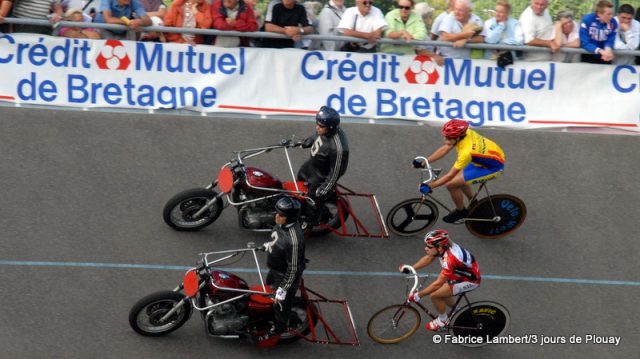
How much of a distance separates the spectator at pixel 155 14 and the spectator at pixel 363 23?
277 cm

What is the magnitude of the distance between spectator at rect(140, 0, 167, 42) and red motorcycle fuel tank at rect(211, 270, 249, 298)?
18.0 ft

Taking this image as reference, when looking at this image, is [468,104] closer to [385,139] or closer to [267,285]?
[385,139]

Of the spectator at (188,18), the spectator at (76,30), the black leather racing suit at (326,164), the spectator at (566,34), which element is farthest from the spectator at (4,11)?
the spectator at (566,34)

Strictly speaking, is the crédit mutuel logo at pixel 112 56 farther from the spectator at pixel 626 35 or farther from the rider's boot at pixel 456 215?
the spectator at pixel 626 35

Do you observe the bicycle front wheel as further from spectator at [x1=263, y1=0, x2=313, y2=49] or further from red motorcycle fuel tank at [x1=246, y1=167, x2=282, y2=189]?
spectator at [x1=263, y1=0, x2=313, y2=49]

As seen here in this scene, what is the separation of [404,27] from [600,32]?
124 inches

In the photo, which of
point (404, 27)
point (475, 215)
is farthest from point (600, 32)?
point (475, 215)

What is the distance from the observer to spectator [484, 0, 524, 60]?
15117mm

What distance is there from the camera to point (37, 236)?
39.3 feet

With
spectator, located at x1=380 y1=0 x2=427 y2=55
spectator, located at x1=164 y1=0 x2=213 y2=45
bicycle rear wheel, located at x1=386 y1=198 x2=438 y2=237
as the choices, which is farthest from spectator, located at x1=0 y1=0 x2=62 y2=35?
bicycle rear wheel, located at x1=386 y1=198 x2=438 y2=237

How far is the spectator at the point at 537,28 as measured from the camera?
15188 mm

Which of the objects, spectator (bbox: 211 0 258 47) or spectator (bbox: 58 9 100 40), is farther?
spectator (bbox: 211 0 258 47)

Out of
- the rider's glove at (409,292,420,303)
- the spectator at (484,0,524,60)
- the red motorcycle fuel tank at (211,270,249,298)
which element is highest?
the spectator at (484,0,524,60)

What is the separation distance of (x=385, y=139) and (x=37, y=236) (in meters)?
5.47
